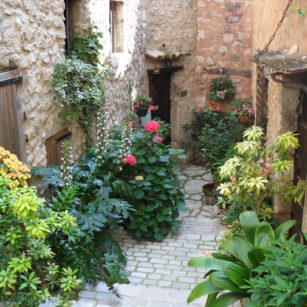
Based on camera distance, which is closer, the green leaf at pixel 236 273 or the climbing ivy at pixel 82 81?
the green leaf at pixel 236 273

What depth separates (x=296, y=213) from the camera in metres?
4.50

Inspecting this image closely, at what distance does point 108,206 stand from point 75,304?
1.09 m

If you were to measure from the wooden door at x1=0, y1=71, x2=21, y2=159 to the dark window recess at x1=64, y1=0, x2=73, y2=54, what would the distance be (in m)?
1.72

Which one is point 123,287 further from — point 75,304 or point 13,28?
point 13,28

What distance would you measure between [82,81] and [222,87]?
4903 millimetres

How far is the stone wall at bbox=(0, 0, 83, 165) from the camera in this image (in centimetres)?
367

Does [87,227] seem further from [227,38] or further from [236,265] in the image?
[227,38]

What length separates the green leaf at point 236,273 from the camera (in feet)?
10.4

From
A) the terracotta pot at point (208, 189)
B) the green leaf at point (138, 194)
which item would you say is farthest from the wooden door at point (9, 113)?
the terracotta pot at point (208, 189)

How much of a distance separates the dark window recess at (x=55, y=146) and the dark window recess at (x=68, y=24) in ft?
3.89

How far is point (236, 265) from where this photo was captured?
10.7 feet

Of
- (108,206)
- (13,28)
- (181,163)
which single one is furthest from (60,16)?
(181,163)

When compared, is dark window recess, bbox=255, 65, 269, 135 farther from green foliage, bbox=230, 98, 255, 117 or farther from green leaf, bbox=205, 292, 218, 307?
green leaf, bbox=205, 292, 218, 307

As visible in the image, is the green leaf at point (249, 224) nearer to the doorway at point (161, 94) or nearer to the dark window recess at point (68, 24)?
the dark window recess at point (68, 24)
